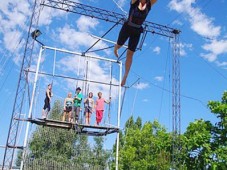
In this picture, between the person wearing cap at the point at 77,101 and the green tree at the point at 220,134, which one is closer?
the person wearing cap at the point at 77,101

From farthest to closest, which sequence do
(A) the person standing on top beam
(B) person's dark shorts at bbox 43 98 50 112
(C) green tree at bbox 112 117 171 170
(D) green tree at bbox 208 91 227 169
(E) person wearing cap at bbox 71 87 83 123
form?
(C) green tree at bbox 112 117 171 170
(D) green tree at bbox 208 91 227 169
(E) person wearing cap at bbox 71 87 83 123
(B) person's dark shorts at bbox 43 98 50 112
(A) the person standing on top beam

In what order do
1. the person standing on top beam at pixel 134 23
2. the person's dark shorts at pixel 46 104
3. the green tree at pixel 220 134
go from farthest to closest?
the green tree at pixel 220 134 → the person's dark shorts at pixel 46 104 → the person standing on top beam at pixel 134 23

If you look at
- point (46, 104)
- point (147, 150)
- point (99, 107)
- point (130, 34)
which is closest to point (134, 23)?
point (130, 34)

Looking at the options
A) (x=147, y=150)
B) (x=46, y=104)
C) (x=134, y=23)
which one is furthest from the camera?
(x=147, y=150)

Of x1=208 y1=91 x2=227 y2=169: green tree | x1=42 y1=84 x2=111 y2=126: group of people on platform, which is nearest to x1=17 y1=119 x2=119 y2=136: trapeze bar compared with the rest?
x1=42 y1=84 x2=111 y2=126: group of people on platform

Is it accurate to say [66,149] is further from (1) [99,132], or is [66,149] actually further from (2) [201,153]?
(1) [99,132]

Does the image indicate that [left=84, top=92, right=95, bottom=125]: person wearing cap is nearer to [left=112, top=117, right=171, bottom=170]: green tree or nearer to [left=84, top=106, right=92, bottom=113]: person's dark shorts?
[left=84, top=106, right=92, bottom=113]: person's dark shorts

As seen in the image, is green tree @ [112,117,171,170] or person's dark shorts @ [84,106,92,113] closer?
person's dark shorts @ [84,106,92,113]

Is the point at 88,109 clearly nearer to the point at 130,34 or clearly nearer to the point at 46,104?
the point at 46,104

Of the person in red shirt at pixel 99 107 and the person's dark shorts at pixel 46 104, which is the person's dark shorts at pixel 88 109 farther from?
the person's dark shorts at pixel 46 104

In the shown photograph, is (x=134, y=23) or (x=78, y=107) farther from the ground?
(x=78, y=107)

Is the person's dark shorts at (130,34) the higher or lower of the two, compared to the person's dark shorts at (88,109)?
lower

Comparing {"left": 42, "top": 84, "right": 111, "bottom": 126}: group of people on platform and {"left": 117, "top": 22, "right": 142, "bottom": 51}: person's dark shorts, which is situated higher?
{"left": 42, "top": 84, "right": 111, "bottom": 126}: group of people on platform

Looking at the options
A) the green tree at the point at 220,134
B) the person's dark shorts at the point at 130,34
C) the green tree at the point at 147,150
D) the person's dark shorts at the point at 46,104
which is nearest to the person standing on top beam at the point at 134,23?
the person's dark shorts at the point at 130,34
